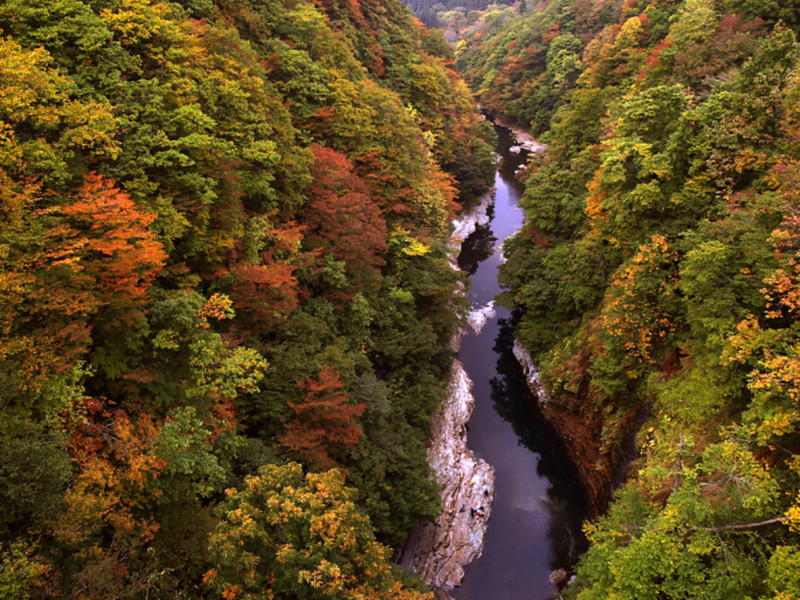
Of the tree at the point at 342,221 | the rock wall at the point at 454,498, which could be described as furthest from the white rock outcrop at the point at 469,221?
the tree at the point at 342,221

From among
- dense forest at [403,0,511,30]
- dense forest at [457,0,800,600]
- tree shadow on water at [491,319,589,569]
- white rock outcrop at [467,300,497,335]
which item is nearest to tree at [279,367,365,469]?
dense forest at [457,0,800,600]

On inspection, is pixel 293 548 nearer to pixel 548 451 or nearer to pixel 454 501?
pixel 454 501

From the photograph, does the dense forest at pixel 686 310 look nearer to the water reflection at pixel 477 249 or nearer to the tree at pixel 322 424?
the water reflection at pixel 477 249

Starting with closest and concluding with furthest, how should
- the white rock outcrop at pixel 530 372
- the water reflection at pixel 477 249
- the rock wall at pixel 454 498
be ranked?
the rock wall at pixel 454 498 < the white rock outcrop at pixel 530 372 < the water reflection at pixel 477 249

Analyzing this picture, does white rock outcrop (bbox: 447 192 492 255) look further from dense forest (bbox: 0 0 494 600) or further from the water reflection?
dense forest (bbox: 0 0 494 600)

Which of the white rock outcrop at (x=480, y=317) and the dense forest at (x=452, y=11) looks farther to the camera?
the dense forest at (x=452, y=11)

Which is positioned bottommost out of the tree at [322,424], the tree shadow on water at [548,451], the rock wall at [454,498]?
the rock wall at [454,498]
